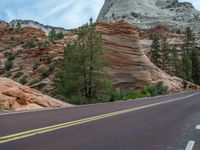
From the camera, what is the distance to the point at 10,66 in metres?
60.1

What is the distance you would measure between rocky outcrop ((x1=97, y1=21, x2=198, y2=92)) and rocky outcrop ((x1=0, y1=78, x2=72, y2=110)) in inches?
1136

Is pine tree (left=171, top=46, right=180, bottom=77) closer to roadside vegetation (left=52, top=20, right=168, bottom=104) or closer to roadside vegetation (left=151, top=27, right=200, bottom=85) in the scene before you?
roadside vegetation (left=151, top=27, right=200, bottom=85)

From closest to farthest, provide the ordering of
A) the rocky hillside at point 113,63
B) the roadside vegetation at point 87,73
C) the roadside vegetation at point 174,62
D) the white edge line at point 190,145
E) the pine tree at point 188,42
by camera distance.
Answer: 1. the white edge line at point 190,145
2. the roadside vegetation at point 87,73
3. the rocky hillside at point 113,63
4. the roadside vegetation at point 174,62
5. the pine tree at point 188,42

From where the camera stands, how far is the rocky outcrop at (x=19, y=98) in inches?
740

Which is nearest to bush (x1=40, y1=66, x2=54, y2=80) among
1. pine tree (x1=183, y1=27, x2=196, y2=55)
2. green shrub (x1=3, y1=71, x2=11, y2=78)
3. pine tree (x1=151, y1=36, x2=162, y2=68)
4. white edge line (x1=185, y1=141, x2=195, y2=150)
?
green shrub (x1=3, y1=71, x2=11, y2=78)

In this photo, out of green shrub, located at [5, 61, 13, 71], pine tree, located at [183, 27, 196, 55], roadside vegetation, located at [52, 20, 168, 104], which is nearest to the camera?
roadside vegetation, located at [52, 20, 168, 104]

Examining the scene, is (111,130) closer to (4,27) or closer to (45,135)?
(45,135)

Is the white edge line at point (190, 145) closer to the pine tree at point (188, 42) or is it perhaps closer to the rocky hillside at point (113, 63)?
the rocky hillside at point (113, 63)

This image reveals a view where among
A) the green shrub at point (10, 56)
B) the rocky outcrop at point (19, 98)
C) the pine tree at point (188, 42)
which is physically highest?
the pine tree at point (188, 42)

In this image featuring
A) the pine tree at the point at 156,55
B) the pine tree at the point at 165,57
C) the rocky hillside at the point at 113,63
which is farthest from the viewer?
the pine tree at the point at 165,57

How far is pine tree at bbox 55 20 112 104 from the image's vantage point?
35719 millimetres

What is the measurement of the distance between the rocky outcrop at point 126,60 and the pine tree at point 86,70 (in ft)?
41.1

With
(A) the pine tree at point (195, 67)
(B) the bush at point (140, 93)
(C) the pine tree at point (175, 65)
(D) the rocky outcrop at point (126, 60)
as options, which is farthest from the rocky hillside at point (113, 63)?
(A) the pine tree at point (195, 67)

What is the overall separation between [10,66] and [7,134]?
5268 centimetres
